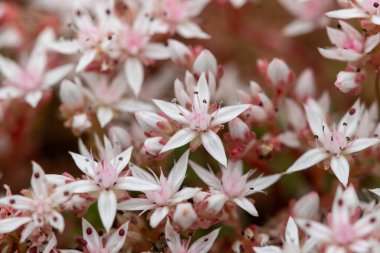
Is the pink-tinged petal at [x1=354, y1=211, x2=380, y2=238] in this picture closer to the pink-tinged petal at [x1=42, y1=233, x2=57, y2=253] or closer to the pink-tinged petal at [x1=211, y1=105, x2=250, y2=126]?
the pink-tinged petal at [x1=211, y1=105, x2=250, y2=126]

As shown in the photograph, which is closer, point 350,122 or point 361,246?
point 361,246

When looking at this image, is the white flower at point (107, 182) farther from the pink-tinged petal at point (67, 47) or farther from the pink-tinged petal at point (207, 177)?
the pink-tinged petal at point (67, 47)

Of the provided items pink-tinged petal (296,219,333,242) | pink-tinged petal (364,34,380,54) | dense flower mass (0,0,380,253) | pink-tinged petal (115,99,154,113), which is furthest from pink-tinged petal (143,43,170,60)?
pink-tinged petal (296,219,333,242)

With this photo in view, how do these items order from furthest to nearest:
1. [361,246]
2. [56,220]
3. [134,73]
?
[134,73] < [56,220] < [361,246]

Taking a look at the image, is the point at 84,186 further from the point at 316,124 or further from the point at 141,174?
the point at 316,124

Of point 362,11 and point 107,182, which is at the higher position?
point 362,11

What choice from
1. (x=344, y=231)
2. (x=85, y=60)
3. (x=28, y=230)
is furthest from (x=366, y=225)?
(x=85, y=60)

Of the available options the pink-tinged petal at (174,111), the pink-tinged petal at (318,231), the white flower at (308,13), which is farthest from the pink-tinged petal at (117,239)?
the white flower at (308,13)

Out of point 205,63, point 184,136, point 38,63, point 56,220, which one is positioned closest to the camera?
point 56,220

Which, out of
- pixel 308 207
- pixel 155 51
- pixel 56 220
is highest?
pixel 155 51
